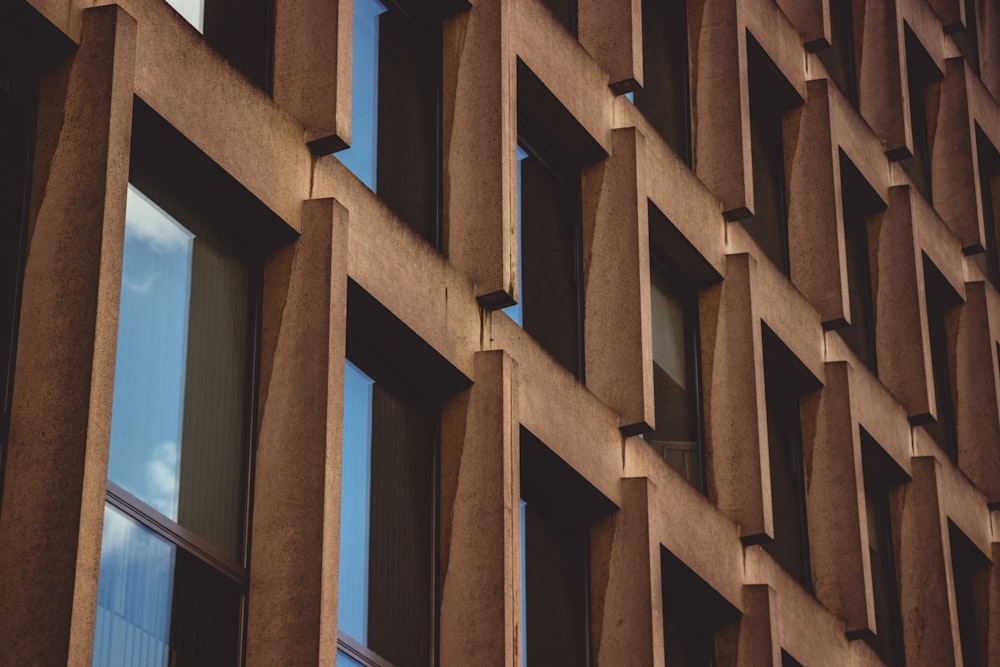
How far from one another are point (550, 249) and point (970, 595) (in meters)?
12.7

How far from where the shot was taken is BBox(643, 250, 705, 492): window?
872 inches

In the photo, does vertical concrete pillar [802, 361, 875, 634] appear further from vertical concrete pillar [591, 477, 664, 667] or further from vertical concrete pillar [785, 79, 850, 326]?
vertical concrete pillar [591, 477, 664, 667]

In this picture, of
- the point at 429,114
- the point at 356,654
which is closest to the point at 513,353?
the point at 429,114

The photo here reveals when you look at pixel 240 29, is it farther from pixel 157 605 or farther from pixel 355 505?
pixel 157 605

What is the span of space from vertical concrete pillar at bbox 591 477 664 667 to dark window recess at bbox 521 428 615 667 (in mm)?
145

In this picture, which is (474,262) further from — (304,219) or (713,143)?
(713,143)

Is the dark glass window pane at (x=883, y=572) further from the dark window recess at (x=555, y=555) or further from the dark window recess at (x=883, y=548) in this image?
the dark window recess at (x=555, y=555)

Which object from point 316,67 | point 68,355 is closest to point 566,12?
point 316,67

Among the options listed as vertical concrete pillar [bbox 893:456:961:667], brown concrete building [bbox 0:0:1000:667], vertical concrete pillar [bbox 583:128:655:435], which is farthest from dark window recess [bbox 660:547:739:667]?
vertical concrete pillar [bbox 893:456:961:667]

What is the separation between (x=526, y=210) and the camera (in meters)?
20.4

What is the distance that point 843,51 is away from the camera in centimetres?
3114

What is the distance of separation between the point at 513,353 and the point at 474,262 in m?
0.98

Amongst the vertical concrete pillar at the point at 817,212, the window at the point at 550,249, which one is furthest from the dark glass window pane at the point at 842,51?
the window at the point at 550,249

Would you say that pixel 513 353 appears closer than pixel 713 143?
Yes
